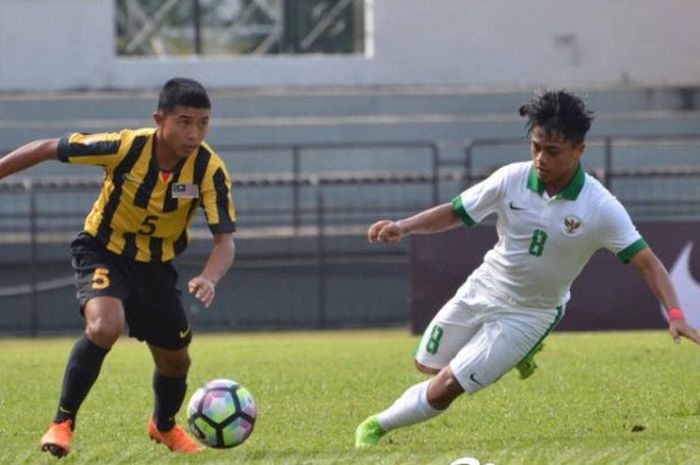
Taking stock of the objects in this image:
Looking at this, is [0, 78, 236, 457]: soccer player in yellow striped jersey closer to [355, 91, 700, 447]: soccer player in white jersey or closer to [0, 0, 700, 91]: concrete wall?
[355, 91, 700, 447]: soccer player in white jersey

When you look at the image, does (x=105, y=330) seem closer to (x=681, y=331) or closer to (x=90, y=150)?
(x=90, y=150)

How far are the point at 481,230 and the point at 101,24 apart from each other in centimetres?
1023

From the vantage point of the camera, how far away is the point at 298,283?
21062 mm

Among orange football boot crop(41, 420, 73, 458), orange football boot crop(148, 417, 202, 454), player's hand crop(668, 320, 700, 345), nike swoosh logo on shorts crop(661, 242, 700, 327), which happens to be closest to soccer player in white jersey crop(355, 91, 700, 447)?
player's hand crop(668, 320, 700, 345)

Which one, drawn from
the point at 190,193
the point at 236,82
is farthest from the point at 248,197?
the point at 190,193

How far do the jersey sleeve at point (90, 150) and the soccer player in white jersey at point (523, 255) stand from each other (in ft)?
4.29

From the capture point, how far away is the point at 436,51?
26562mm

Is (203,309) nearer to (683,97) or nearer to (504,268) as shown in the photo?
(683,97)

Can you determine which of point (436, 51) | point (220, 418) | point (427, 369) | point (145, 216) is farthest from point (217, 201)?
point (436, 51)

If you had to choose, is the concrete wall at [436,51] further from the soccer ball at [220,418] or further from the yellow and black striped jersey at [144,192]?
the soccer ball at [220,418]

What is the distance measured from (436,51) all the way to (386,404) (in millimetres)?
16901

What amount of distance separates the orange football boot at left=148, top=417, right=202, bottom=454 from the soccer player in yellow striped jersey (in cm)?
48

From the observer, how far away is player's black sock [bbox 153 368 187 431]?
8.40 meters

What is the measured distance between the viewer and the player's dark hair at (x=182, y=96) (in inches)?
312
